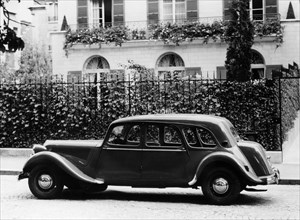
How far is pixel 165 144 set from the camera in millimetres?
10969

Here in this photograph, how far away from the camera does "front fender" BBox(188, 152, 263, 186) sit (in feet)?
34.2

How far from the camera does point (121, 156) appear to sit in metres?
11.1

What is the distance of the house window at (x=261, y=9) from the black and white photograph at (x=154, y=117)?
0.05 m

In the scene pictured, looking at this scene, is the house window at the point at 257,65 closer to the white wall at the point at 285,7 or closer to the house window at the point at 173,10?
the white wall at the point at 285,7

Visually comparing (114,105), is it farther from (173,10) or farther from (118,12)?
(118,12)

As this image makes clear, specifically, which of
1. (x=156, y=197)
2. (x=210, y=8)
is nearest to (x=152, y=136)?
(x=156, y=197)

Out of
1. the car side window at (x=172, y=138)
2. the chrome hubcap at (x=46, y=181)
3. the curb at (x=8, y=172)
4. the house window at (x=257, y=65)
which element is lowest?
the curb at (x=8, y=172)

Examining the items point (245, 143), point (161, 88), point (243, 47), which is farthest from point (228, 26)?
point (245, 143)

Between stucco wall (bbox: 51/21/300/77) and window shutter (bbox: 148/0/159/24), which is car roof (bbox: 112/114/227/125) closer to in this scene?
stucco wall (bbox: 51/21/300/77)

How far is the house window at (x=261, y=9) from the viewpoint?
30594 mm

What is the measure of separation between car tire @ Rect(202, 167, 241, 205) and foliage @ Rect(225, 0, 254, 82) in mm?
16554

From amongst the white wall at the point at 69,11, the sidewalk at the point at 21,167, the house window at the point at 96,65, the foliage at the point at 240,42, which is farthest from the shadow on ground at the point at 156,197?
the white wall at the point at 69,11

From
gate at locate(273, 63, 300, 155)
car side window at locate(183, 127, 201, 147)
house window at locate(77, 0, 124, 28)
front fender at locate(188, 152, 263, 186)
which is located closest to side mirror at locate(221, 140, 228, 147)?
front fender at locate(188, 152, 263, 186)

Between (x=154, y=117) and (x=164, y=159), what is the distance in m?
0.87
